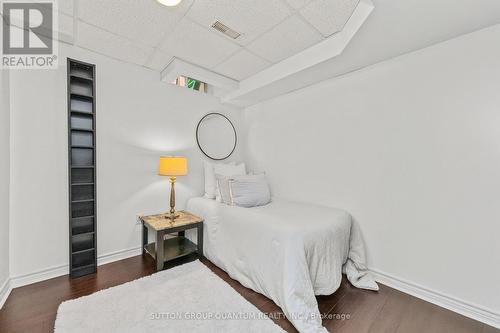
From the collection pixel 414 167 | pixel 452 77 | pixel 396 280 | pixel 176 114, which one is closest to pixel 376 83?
pixel 452 77

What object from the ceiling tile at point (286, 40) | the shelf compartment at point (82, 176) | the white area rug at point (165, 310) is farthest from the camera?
the shelf compartment at point (82, 176)

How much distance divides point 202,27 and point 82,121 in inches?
59.9

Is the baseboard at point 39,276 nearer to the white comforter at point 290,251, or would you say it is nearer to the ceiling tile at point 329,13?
the white comforter at point 290,251

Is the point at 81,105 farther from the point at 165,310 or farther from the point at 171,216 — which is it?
the point at 165,310

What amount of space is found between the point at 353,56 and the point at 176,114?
2211 millimetres

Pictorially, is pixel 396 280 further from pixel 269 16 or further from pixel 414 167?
pixel 269 16

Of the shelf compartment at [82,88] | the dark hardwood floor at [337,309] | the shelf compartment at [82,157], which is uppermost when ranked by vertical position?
the shelf compartment at [82,88]

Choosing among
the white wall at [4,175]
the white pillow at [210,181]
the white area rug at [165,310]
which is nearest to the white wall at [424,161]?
the white pillow at [210,181]

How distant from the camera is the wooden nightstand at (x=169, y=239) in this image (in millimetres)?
2168

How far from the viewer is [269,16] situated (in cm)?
175

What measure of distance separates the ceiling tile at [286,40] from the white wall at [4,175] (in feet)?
7.12

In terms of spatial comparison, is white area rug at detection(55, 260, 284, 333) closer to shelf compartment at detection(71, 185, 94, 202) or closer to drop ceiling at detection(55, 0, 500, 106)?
shelf compartment at detection(71, 185, 94, 202)

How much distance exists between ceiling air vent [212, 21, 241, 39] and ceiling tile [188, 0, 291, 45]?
0.03 meters

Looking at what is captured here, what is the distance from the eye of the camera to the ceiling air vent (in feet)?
6.08
